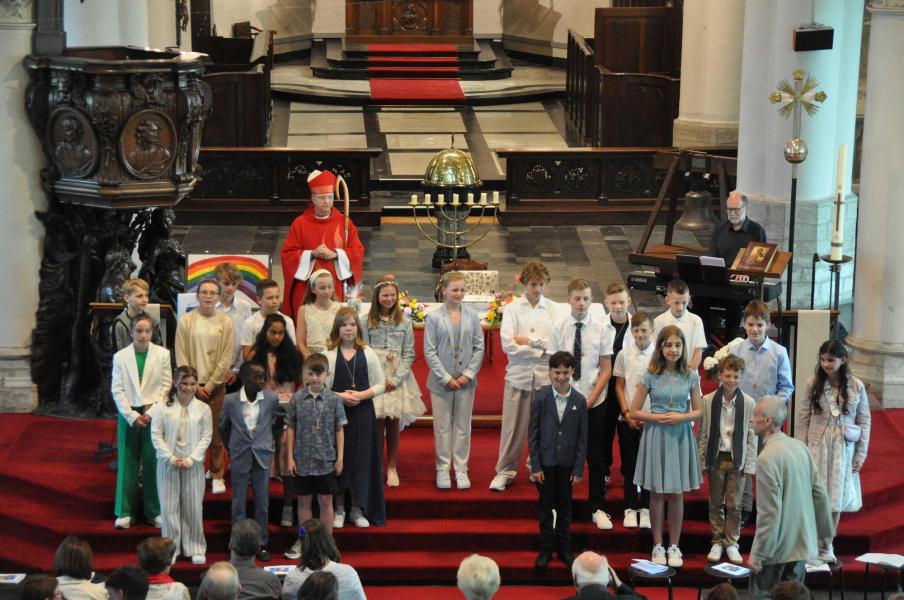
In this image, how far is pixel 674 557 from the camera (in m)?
10.5

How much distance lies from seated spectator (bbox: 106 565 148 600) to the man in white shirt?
3724 mm

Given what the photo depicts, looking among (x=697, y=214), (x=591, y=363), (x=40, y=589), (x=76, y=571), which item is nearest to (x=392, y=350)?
(x=591, y=363)

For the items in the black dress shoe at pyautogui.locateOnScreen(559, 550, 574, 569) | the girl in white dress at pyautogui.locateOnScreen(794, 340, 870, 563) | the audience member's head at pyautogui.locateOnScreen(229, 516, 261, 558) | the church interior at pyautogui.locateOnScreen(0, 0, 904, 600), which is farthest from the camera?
the church interior at pyautogui.locateOnScreen(0, 0, 904, 600)

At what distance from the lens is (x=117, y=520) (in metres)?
10.9

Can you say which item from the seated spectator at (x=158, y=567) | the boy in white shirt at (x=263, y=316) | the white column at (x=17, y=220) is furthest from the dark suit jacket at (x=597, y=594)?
the white column at (x=17, y=220)

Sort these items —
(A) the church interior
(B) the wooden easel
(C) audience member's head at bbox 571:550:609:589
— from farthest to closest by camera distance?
(B) the wooden easel < (A) the church interior < (C) audience member's head at bbox 571:550:609:589

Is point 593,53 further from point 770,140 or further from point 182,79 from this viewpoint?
point 182,79

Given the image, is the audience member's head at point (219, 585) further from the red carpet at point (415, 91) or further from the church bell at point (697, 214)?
the red carpet at point (415, 91)

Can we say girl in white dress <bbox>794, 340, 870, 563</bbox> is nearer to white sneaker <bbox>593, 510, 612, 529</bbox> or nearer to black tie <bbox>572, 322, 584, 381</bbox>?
white sneaker <bbox>593, 510, 612, 529</bbox>

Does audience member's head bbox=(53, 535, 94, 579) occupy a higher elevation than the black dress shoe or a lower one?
higher

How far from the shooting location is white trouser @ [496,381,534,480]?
11242 mm

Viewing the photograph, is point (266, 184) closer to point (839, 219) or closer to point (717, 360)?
point (839, 219)

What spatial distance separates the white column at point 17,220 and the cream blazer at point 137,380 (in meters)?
2.26

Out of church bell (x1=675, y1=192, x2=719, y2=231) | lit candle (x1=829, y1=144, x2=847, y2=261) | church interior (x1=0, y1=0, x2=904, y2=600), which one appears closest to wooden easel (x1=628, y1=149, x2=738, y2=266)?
church interior (x1=0, y1=0, x2=904, y2=600)
